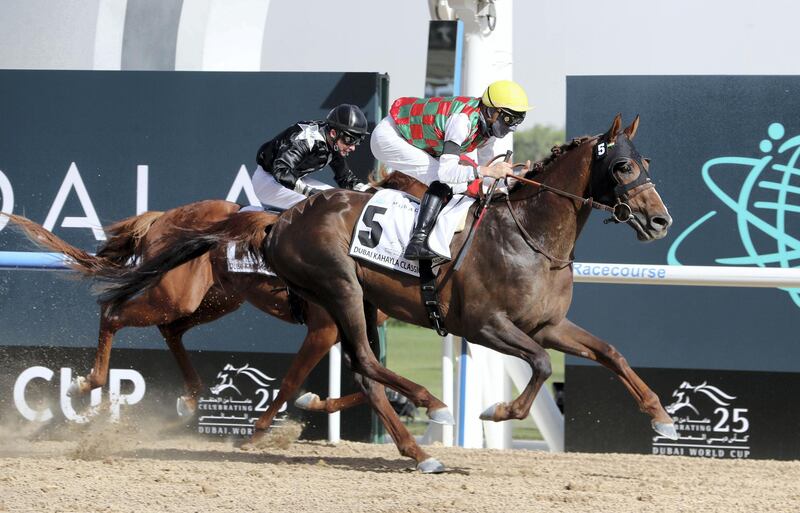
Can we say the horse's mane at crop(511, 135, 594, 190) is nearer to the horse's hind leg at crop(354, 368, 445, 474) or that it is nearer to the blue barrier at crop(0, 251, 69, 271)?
the horse's hind leg at crop(354, 368, 445, 474)

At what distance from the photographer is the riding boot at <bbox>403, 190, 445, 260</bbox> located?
5137 millimetres

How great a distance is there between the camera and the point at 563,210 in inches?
201

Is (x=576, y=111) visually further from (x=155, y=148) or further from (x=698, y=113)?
(x=155, y=148)

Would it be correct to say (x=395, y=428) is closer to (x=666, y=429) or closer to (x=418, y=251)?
(x=418, y=251)

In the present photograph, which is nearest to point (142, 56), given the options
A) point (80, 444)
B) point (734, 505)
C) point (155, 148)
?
point (155, 148)


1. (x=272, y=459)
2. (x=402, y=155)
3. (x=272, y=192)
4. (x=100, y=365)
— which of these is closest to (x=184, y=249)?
(x=272, y=192)

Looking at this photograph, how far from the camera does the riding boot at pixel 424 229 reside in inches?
202

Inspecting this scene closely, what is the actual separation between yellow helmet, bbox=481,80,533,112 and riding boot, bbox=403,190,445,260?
0.50m

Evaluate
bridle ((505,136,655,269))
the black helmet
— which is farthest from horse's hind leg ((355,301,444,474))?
bridle ((505,136,655,269))

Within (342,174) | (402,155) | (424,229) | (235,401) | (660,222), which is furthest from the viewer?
(235,401)

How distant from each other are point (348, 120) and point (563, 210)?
1394mm

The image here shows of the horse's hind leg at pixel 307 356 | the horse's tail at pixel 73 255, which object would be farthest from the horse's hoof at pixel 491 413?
the horse's tail at pixel 73 255

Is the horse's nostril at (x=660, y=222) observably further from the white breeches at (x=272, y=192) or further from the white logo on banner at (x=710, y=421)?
the white breeches at (x=272, y=192)

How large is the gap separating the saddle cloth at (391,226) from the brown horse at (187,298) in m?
0.89
